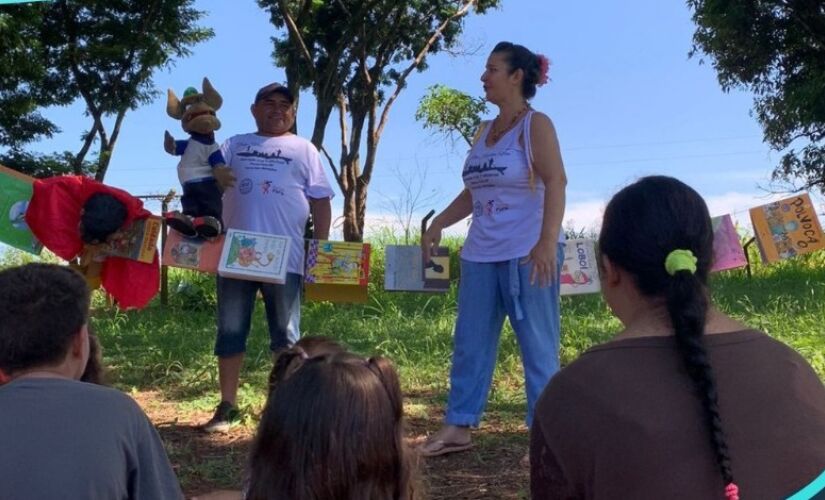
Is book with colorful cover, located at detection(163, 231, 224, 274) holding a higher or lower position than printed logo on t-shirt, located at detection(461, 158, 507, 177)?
lower

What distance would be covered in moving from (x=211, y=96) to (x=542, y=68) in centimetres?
172

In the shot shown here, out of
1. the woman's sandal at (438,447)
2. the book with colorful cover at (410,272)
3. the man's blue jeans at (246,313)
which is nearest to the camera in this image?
the woman's sandal at (438,447)

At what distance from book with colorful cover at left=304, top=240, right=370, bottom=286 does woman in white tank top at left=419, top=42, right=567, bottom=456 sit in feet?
3.53

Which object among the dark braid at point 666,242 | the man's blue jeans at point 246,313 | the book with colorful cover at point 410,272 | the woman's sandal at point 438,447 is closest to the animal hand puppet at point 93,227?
the man's blue jeans at point 246,313

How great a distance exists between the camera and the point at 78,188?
4258 millimetres

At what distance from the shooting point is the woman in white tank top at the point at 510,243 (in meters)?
3.51

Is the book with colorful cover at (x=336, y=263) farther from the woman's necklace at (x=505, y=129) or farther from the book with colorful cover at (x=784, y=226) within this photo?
the book with colorful cover at (x=784, y=226)

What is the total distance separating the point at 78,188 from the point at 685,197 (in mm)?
3357

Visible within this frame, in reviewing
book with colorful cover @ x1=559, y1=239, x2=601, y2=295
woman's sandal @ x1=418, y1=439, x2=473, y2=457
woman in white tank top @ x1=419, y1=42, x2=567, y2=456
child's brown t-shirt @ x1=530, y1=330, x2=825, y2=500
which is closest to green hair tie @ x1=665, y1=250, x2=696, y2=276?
child's brown t-shirt @ x1=530, y1=330, x2=825, y2=500

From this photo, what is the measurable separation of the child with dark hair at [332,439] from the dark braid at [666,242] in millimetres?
480

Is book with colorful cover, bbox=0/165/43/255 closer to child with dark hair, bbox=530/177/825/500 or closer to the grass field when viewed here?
the grass field

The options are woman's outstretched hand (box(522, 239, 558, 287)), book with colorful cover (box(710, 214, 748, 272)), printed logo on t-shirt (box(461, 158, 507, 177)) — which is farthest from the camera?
book with colorful cover (box(710, 214, 748, 272))

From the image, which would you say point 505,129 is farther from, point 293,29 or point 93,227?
point 293,29

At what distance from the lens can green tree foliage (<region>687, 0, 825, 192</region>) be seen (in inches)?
511
